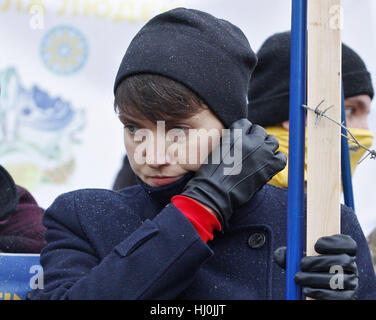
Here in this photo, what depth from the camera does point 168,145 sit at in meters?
1.48

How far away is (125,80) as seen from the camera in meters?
1.57

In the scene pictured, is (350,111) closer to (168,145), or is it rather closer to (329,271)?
(168,145)

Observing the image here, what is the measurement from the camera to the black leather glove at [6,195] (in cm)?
228

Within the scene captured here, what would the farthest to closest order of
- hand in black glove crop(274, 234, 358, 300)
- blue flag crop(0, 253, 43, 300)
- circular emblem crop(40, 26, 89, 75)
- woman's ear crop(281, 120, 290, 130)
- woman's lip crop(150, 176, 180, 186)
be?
circular emblem crop(40, 26, 89, 75) < woman's ear crop(281, 120, 290, 130) < blue flag crop(0, 253, 43, 300) < woman's lip crop(150, 176, 180, 186) < hand in black glove crop(274, 234, 358, 300)

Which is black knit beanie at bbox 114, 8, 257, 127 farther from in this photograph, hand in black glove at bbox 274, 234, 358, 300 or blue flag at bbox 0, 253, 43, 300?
blue flag at bbox 0, 253, 43, 300

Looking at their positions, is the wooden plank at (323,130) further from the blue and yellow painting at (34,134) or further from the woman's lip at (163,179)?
the blue and yellow painting at (34,134)

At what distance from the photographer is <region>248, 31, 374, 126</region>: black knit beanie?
242 centimetres

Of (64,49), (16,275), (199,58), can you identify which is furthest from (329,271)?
(64,49)

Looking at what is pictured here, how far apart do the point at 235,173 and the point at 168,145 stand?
161mm

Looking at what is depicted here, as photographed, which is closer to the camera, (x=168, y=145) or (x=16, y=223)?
(x=168, y=145)

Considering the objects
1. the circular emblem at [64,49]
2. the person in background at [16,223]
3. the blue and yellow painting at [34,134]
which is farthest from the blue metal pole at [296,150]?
the circular emblem at [64,49]

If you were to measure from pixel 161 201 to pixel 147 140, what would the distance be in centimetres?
19

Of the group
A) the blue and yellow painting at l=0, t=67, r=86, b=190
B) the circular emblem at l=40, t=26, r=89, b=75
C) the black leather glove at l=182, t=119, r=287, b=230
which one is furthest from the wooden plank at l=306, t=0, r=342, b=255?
the circular emblem at l=40, t=26, r=89, b=75

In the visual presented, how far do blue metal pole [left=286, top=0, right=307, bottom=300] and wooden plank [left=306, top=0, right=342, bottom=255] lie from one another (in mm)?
26
